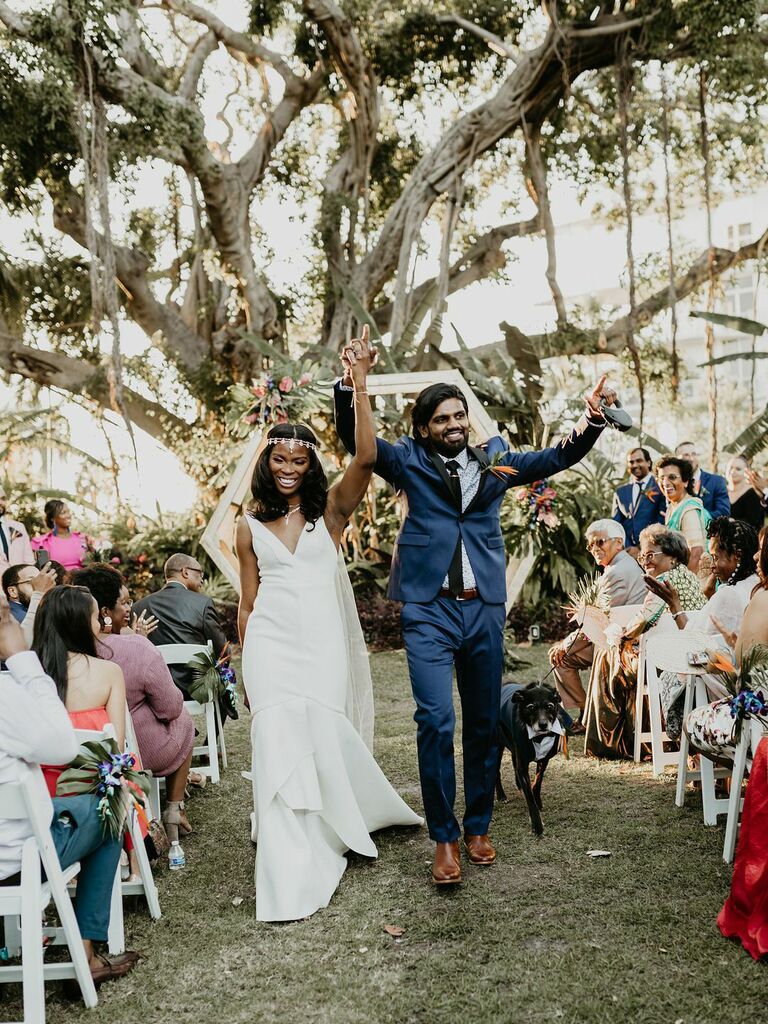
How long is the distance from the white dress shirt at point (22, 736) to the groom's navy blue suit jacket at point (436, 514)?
1652 mm

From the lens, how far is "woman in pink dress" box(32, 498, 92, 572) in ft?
31.7

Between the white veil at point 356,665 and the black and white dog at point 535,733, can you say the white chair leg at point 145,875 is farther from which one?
the black and white dog at point 535,733

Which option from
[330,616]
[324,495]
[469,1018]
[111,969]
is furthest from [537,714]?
[111,969]

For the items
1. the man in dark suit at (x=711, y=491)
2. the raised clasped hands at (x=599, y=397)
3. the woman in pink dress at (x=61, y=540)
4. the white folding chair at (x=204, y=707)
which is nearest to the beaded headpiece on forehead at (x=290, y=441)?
the raised clasped hands at (x=599, y=397)

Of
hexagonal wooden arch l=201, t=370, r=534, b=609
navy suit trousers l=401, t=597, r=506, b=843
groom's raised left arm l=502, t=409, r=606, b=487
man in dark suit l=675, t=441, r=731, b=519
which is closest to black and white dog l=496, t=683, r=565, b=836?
navy suit trousers l=401, t=597, r=506, b=843

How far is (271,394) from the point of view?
9938 mm

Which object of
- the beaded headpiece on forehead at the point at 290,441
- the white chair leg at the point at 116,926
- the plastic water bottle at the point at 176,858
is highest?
the beaded headpiece on forehead at the point at 290,441

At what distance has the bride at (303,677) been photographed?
4.10 meters

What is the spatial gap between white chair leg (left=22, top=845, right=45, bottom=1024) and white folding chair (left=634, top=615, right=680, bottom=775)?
10.1ft

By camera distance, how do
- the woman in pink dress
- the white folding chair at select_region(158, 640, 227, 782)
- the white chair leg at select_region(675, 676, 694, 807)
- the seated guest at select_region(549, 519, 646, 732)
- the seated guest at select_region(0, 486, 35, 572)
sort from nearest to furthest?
1. the white chair leg at select_region(675, 676, 694, 807)
2. the white folding chair at select_region(158, 640, 227, 782)
3. the seated guest at select_region(549, 519, 646, 732)
4. the seated guest at select_region(0, 486, 35, 572)
5. the woman in pink dress

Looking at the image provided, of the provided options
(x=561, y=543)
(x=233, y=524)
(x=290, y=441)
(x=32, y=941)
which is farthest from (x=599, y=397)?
(x=561, y=543)

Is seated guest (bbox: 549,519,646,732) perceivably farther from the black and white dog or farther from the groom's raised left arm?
the groom's raised left arm

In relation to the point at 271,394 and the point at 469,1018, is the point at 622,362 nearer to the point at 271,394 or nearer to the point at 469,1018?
the point at 271,394

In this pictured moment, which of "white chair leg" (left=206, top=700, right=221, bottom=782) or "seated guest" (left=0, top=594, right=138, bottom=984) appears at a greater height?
"seated guest" (left=0, top=594, right=138, bottom=984)
